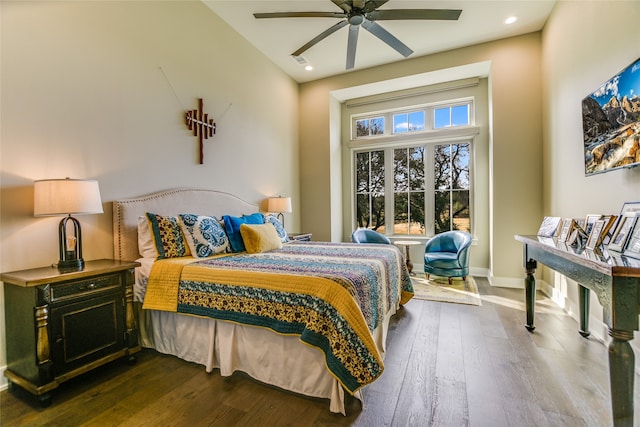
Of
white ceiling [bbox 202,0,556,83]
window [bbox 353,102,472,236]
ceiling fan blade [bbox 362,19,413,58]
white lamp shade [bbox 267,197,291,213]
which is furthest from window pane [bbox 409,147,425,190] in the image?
white lamp shade [bbox 267,197,291,213]

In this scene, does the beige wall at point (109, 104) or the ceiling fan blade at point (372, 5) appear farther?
the ceiling fan blade at point (372, 5)

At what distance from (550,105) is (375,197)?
292 centimetres

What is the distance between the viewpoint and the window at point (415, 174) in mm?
4969

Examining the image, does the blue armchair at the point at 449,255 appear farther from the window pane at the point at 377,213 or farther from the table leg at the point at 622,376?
the table leg at the point at 622,376

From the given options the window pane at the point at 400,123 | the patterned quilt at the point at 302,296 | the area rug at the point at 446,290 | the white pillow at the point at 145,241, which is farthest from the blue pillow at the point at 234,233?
the window pane at the point at 400,123

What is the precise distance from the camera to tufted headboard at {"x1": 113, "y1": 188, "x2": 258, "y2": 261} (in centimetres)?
243

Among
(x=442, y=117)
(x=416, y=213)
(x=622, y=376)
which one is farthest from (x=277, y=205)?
(x=622, y=376)

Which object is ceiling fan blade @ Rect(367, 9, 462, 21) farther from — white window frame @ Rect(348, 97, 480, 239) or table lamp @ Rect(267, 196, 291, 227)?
table lamp @ Rect(267, 196, 291, 227)

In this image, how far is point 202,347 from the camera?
2125 mm

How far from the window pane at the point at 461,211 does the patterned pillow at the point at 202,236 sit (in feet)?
13.1

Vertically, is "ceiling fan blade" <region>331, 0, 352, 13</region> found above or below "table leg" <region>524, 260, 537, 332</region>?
above

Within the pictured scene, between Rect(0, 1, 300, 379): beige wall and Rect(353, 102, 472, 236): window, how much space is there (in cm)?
256

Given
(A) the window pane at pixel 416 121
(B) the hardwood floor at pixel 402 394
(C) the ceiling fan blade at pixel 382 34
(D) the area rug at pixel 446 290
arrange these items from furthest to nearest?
1. (A) the window pane at pixel 416 121
2. (D) the area rug at pixel 446 290
3. (C) the ceiling fan blade at pixel 382 34
4. (B) the hardwood floor at pixel 402 394

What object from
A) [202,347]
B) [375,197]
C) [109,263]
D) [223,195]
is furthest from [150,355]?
[375,197]
